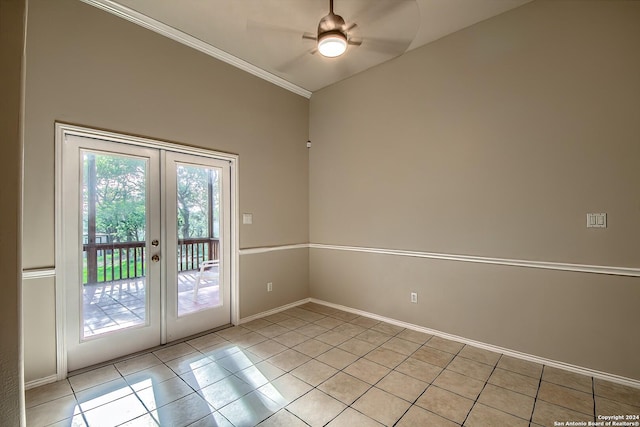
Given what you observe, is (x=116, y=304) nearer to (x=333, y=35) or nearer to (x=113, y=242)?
(x=113, y=242)

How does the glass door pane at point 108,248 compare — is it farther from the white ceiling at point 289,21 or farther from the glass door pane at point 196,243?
the white ceiling at point 289,21

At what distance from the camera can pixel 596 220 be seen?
245 centimetres

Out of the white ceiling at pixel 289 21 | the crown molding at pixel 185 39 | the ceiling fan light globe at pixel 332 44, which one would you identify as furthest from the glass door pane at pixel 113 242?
the ceiling fan light globe at pixel 332 44

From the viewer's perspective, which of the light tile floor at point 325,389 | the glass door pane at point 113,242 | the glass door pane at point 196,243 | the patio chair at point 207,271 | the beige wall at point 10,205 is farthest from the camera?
the patio chair at point 207,271

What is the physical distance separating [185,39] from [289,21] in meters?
1.21

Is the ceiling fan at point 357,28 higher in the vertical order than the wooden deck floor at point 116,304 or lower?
higher

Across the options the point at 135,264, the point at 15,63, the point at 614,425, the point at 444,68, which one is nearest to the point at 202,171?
the point at 135,264

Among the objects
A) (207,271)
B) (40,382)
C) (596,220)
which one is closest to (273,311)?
(207,271)

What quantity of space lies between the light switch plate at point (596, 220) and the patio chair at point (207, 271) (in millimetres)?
3758

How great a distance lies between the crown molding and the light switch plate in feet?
12.4

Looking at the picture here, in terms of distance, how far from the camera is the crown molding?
2674 mm

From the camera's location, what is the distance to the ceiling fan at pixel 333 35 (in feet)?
6.75

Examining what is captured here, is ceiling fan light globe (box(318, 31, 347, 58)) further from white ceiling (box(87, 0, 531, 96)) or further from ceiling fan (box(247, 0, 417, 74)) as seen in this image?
white ceiling (box(87, 0, 531, 96))

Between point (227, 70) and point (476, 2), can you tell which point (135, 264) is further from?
point (476, 2)
